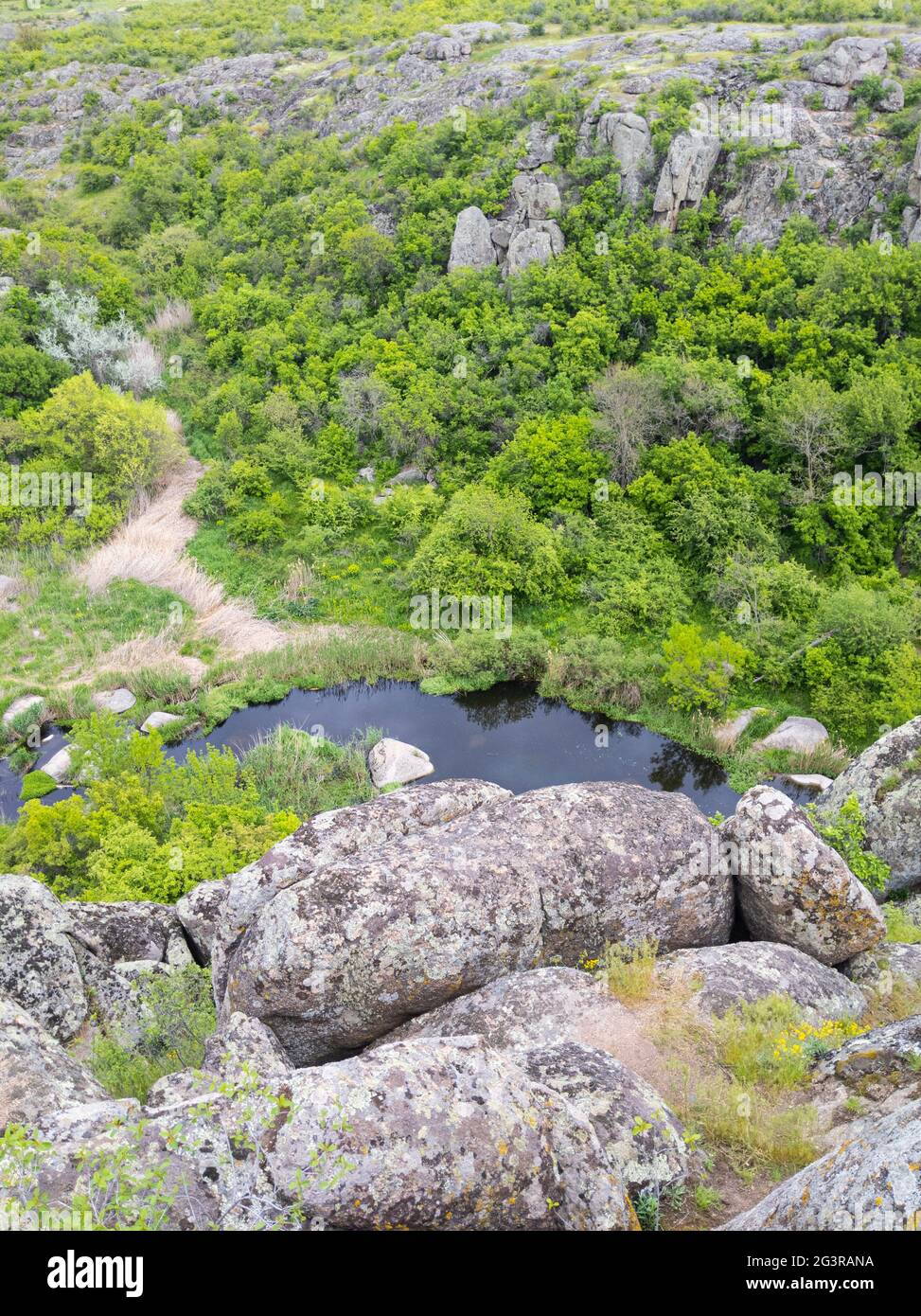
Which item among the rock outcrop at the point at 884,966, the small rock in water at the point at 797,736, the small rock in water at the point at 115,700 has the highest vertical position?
the rock outcrop at the point at 884,966

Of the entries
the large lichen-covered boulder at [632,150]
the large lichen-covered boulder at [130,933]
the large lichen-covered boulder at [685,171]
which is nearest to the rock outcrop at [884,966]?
the large lichen-covered boulder at [130,933]

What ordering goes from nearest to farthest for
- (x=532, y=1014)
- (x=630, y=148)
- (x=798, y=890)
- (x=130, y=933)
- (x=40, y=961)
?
(x=532, y=1014) → (x=798, y=890) → (x=40, y=961) → (x=130, y=933) → (x=630, y=148)

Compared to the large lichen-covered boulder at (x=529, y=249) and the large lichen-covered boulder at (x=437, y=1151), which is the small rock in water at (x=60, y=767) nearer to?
the large lichen-covered boulder at (x=437, y=1151)

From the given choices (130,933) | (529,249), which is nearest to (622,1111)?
(130,933)

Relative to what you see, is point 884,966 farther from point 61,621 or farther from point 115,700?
point 61,621

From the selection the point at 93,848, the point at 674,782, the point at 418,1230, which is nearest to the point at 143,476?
the point at 93,848

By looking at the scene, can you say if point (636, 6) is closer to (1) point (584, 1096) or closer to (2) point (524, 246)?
(2) point (524, 246)

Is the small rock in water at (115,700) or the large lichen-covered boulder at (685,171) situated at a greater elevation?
the large lichen-covered boulder at (685,171)
